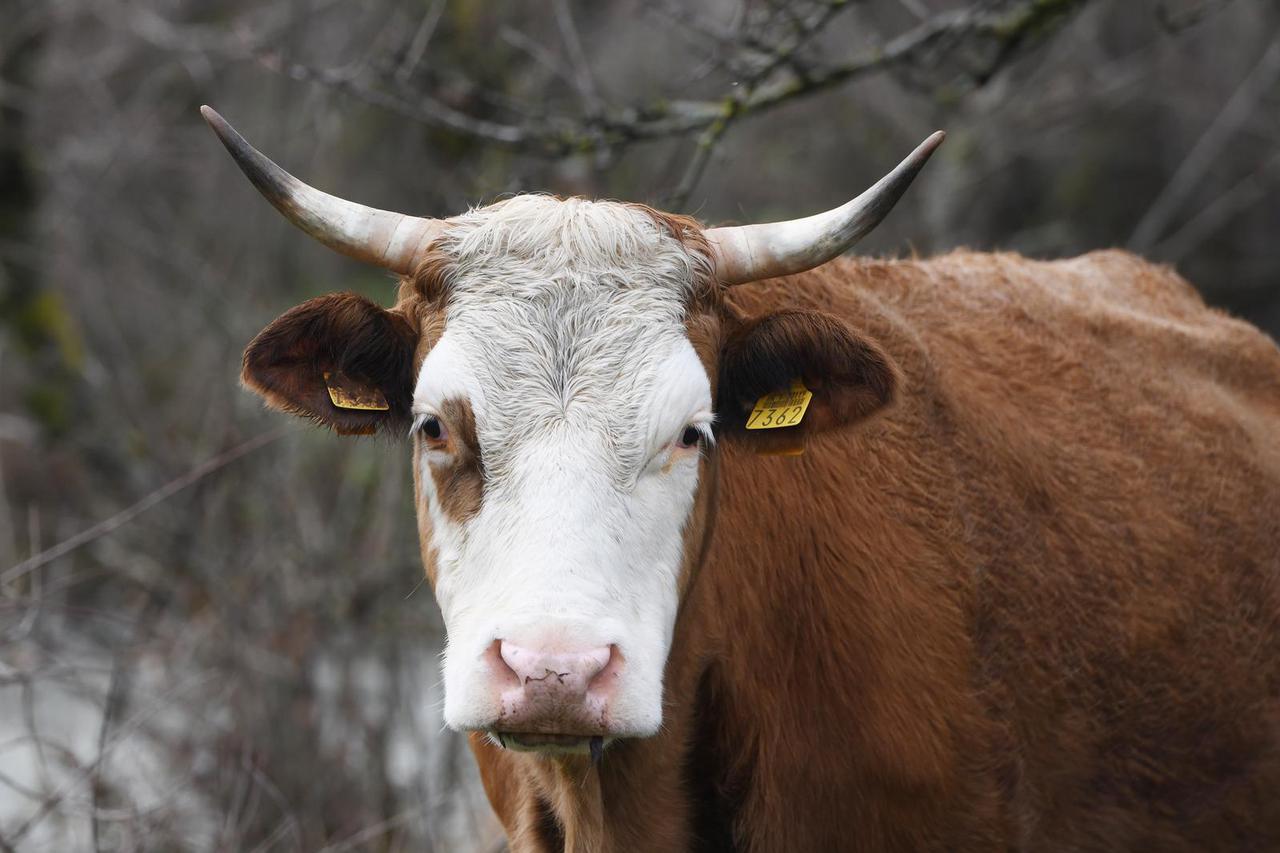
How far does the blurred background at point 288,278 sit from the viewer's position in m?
5.91

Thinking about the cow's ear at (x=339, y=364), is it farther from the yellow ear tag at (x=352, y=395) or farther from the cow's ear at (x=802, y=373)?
the cow's ear at (x=802, y=373)

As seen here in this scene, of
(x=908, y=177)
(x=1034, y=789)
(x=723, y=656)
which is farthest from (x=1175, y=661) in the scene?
(x=908, y=177)

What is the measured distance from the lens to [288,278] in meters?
12.2

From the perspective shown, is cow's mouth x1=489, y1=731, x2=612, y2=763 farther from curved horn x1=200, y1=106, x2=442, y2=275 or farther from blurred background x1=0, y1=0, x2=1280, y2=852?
curved horn x1=200, y1=106, x2=442, y2=275

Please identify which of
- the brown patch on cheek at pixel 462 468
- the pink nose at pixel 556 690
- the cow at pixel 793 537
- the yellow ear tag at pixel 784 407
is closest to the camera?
the pink nose at pixel 556 690

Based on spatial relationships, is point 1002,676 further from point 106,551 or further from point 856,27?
point 856,27

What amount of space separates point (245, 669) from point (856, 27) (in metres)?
8.39

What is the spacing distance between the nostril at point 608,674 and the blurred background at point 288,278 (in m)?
1.27

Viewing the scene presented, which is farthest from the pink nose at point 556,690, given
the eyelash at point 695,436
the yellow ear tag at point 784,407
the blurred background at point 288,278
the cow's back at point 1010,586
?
the blurred background at point 288,278

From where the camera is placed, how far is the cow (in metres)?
3.50

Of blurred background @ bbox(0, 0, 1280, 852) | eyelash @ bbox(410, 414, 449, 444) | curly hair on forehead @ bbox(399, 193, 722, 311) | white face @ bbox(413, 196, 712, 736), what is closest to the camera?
white face @ bbox(413, 196, 712, 736)

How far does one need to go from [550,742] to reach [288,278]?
9.52 meters

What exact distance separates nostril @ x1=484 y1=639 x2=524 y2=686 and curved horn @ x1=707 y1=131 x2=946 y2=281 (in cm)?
128

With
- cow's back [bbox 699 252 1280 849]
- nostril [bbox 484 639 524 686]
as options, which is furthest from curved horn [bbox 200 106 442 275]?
nostril [bbox 484 639 524 686]
